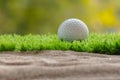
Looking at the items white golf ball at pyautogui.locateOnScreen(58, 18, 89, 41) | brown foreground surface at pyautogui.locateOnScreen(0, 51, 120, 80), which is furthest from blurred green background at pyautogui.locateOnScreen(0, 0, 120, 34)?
brown foreground surface at pyautogui.locateOnScreen(0, 51, 120, 80)

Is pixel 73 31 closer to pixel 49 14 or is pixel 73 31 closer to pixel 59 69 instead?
pixel 59 69

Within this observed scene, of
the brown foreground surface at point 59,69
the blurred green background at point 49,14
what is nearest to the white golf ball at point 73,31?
the brown foreground surface at point 59,69

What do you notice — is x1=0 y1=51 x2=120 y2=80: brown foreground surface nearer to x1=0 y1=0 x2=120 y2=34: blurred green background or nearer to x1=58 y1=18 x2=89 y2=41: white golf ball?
x1=58 y1=18 x2=89 y2=41: white golf ball

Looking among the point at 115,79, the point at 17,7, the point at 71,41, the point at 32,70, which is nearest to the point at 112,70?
the point at 115,79

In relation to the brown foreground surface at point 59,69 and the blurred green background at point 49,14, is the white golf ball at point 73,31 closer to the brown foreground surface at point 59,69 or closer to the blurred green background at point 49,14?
the brown foreground surface at point 59,69

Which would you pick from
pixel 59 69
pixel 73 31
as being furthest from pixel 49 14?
pixel 59 69

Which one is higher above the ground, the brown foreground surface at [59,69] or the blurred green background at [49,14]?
the blurred green background at [49,14]

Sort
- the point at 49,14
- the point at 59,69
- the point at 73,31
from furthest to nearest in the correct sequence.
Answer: the point at 49,14 < the point at 73,31 < the point at 59,69
